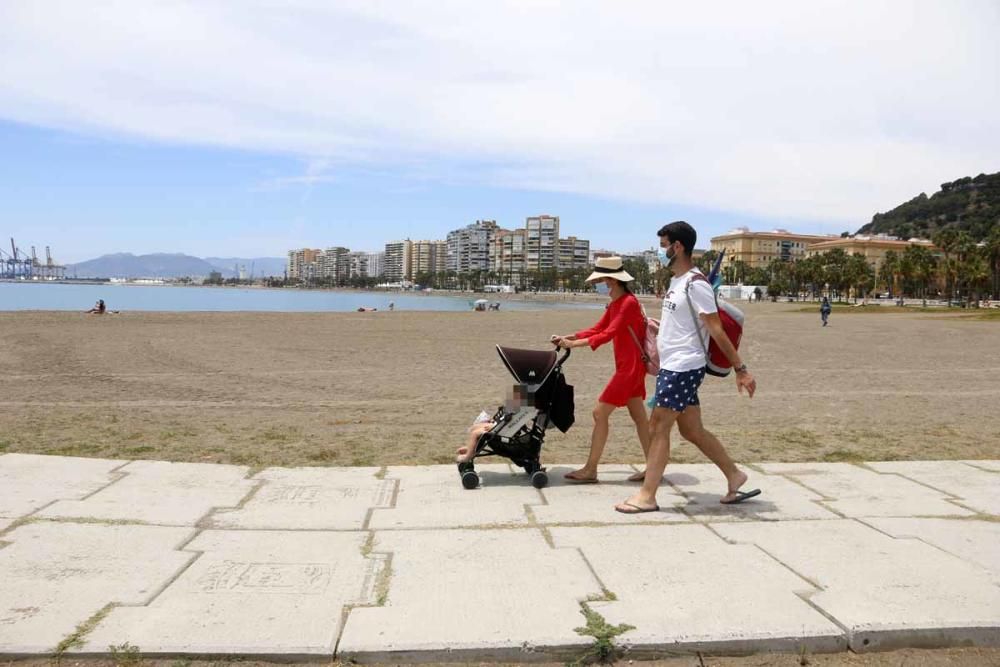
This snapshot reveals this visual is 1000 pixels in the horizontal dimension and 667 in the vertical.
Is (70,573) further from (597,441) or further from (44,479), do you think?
(597,441)

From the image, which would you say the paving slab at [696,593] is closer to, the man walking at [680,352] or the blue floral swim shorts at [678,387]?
the man walking at [680,352]

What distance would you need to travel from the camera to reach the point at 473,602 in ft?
11.4

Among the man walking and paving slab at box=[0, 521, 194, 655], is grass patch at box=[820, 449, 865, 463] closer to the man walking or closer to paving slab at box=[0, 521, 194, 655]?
the man walking

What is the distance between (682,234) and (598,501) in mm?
1845

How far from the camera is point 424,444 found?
744 centimetres

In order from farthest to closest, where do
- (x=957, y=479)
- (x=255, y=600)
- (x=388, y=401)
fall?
(x=388, y=401) → (x=957, y=479) → (x=255, y=600)

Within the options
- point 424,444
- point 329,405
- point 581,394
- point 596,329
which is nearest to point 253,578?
point 596,329

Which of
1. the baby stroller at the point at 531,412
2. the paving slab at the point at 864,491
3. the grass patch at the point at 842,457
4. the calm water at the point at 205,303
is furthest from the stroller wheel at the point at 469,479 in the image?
the calm water at the point at 205,303

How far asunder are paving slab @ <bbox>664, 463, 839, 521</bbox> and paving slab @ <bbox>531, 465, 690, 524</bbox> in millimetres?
136

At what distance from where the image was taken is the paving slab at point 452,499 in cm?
467

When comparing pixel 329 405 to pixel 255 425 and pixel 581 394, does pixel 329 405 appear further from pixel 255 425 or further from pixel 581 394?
pixel 581 394

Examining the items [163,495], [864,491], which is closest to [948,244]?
[864,491]

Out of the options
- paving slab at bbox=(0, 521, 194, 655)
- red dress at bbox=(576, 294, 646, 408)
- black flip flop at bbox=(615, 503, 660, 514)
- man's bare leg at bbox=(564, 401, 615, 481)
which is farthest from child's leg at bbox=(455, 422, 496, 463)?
paving slab at bbox=(0, 521, 194, 655)

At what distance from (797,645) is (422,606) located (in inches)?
63.0
